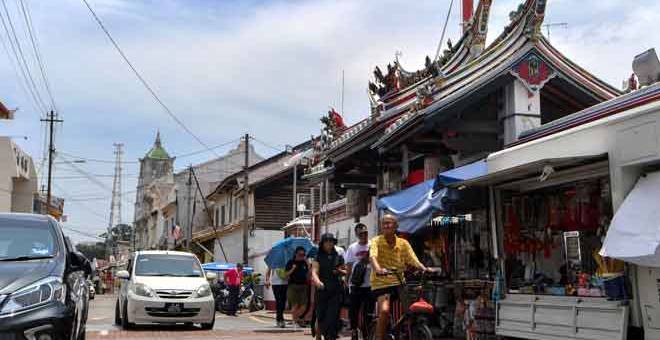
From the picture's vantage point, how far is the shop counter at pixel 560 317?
7371 mm

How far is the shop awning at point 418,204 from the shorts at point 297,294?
8.14 ft

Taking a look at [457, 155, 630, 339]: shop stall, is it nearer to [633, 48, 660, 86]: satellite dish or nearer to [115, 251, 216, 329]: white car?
[633, 48, 660, 86]: satellite dish

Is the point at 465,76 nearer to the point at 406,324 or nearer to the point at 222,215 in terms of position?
the point at 406,324

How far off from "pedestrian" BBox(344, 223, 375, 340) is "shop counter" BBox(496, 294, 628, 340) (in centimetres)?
177

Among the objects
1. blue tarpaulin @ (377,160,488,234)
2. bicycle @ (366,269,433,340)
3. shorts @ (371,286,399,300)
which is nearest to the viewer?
bicycle @ (366,269,433,340)

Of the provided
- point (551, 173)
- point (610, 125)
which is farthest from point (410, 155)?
point (610, 125)

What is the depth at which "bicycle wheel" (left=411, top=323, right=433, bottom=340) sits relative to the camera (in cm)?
738

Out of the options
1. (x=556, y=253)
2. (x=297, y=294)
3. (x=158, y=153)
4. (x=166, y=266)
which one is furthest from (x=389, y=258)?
(x=158, y=153)

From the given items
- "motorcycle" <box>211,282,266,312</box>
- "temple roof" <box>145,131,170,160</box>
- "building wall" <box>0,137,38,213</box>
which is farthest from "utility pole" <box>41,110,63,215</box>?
"temple roof" <box>145,131,170,160</box>

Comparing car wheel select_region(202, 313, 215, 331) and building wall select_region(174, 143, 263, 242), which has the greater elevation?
building wall select_region(174, 143, 263, 242)

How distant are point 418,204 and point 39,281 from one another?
20.1ft

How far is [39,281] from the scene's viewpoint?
6.09m

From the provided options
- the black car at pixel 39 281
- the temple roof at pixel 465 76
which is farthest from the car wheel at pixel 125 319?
the black car at pixel 39 281

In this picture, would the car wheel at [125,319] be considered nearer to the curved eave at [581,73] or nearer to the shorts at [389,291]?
the shorts at [389,291]
